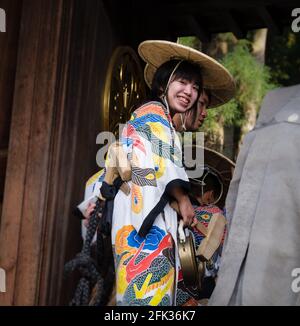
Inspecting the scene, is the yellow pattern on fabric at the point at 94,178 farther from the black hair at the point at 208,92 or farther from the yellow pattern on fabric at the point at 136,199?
the black hair at the point at 208,92

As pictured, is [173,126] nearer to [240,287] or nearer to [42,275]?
[42,275]

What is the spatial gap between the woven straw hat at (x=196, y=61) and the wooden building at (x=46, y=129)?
1.21 ft

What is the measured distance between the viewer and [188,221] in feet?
11.7

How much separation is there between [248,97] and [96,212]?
661cm

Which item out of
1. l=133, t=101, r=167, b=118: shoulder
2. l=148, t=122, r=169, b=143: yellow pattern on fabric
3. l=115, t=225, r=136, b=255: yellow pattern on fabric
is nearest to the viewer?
l=115, t=225, r=136, b=255: yellow pattern on fabric

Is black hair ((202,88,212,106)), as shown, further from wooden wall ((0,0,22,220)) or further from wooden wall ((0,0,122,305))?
wooden wall ((0,0,22,220))

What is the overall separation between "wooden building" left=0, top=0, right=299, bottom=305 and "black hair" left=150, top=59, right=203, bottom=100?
504 millimetres

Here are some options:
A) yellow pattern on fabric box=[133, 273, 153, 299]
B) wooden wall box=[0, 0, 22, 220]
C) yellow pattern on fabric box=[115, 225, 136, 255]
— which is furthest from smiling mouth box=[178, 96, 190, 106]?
yellow pattern on fabric box=[133, 273, 153, 299]

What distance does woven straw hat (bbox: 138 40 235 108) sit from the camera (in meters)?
4.17

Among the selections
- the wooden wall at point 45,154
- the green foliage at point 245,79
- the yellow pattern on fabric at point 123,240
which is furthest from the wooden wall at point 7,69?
the green foliage at point 245,79

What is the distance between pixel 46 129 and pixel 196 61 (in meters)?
1.10
